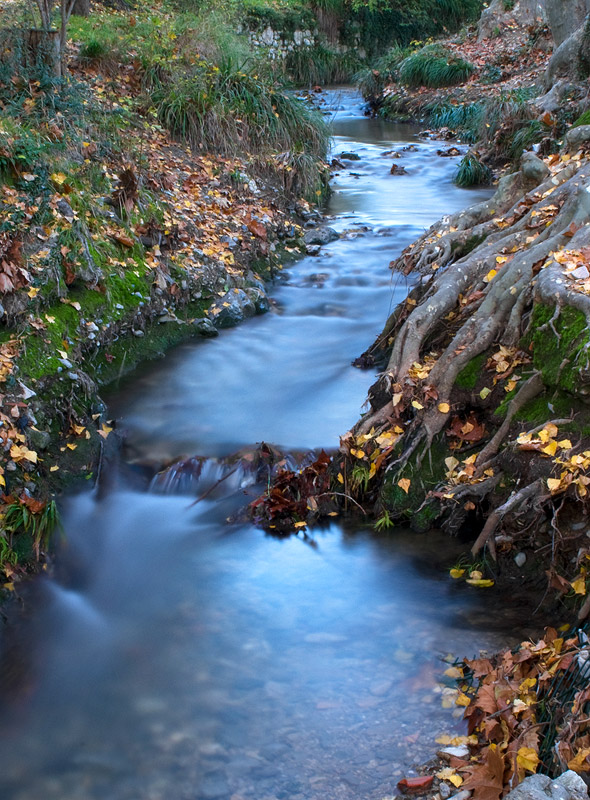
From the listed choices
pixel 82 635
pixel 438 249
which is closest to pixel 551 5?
pixel 438 249

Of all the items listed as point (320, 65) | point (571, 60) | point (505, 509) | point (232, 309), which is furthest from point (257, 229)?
point (320, 65)

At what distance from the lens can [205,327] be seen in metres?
7.77

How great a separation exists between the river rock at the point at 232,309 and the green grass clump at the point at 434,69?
45.2 feet

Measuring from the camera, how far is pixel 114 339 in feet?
22.9

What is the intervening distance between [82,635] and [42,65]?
755 centimetres

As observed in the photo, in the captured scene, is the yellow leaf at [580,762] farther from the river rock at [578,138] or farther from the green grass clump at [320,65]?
the green grass clump at [320,65]

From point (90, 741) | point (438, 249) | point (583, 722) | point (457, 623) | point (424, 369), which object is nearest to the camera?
point (583, 722)

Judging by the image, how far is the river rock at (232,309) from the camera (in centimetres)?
800

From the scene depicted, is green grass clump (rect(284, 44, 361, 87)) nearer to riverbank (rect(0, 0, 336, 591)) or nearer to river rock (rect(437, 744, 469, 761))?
riverbank (rect(0, 0, 336, 591))

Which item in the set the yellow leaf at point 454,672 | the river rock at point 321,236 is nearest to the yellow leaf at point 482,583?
the yellow leaf at point 454,672

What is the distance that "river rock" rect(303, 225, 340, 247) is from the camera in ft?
33.2

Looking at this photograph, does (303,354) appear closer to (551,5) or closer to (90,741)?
(90,741)

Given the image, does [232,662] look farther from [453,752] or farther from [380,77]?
[380,77]

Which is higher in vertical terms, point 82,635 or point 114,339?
point 114,339
